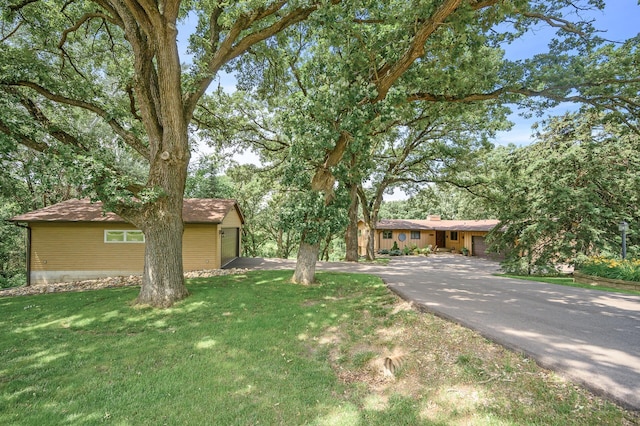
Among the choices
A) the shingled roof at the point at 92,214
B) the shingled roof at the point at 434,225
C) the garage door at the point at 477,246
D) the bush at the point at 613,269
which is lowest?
the garage door at the point at 477,246

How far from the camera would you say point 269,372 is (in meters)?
3.73

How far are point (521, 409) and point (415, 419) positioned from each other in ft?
3.40

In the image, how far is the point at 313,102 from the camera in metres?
7.04

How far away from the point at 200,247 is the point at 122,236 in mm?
3423

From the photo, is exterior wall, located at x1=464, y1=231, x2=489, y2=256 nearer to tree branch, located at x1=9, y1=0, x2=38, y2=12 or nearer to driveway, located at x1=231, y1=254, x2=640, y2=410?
driveway, located at x1=231, y1=254, x2=640, y2=410

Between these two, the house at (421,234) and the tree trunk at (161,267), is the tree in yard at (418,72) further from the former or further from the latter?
the house at (421,234)

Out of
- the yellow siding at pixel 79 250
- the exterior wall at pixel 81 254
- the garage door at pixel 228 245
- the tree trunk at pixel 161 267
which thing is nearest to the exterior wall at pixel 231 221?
the garage door at pixel 228 245

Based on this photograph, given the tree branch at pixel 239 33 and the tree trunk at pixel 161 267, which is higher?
the tree branch at pixel 239 33

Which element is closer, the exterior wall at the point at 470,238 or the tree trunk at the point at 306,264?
the tree trunk at the point at 306,264

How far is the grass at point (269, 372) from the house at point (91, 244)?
21.3ft

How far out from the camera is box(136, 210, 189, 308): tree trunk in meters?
6.66

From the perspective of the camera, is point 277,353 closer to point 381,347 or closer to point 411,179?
point 381,347

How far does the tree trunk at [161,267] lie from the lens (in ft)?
21.9

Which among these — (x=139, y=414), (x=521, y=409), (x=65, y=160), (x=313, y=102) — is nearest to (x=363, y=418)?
(x=521, y=409)
